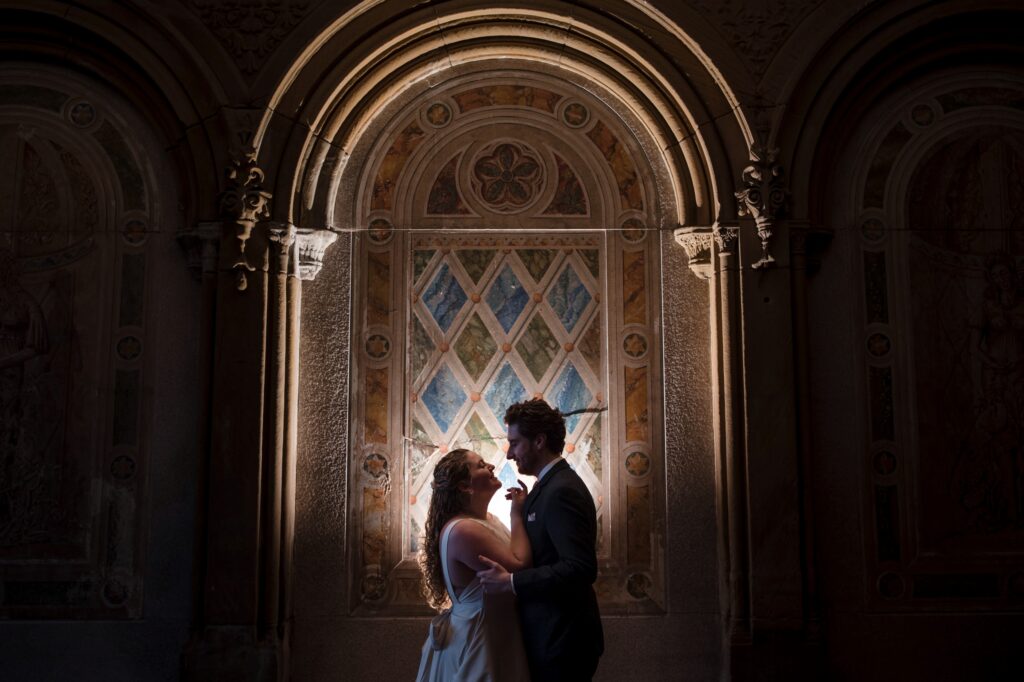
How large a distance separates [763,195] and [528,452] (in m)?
2.00

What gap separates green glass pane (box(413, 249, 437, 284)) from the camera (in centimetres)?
514

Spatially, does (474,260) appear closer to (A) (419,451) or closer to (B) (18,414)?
(A) (419,451)

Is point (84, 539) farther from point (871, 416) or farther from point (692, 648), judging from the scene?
point (871, 416)

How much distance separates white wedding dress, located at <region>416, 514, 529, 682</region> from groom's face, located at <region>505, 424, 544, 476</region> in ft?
0.91

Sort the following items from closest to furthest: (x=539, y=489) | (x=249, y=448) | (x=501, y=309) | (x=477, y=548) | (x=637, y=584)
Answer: (x=477, y=548)
(x=539, y=489)
(x=249, y=448)
(x=637, y=584)
(x=501, y=309)

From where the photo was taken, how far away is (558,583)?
3305 mm

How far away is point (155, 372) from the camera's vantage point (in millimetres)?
4840

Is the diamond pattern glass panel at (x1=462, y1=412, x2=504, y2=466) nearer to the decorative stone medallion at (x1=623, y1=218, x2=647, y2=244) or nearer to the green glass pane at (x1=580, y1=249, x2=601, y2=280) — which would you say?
the green glass pane at (x1=580, y1=249, x2=601, y2=280)

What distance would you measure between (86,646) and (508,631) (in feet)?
7.97

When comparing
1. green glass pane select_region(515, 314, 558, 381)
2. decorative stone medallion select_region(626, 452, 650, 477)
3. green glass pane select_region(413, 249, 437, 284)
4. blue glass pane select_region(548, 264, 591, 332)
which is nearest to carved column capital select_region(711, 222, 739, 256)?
blue glass pane select_region(548, 264, 591, 332)

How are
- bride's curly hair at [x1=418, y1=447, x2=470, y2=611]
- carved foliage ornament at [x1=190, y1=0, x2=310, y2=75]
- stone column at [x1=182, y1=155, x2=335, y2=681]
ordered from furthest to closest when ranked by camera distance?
carved foliage ornament at [x1=190, y1=0, x2=310, y2=75] < stone column at [x1=182, y1=155, x2=335, y2=681] < bride's curly hair at [x1=418, y1=447, x2=470, y2=611]

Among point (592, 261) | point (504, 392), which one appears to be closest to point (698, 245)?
point (592, 261)

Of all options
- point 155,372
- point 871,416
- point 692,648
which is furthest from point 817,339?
point 155,372

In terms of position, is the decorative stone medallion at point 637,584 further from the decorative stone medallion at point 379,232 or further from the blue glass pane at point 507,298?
the decorative stone medallion at point 379,232
